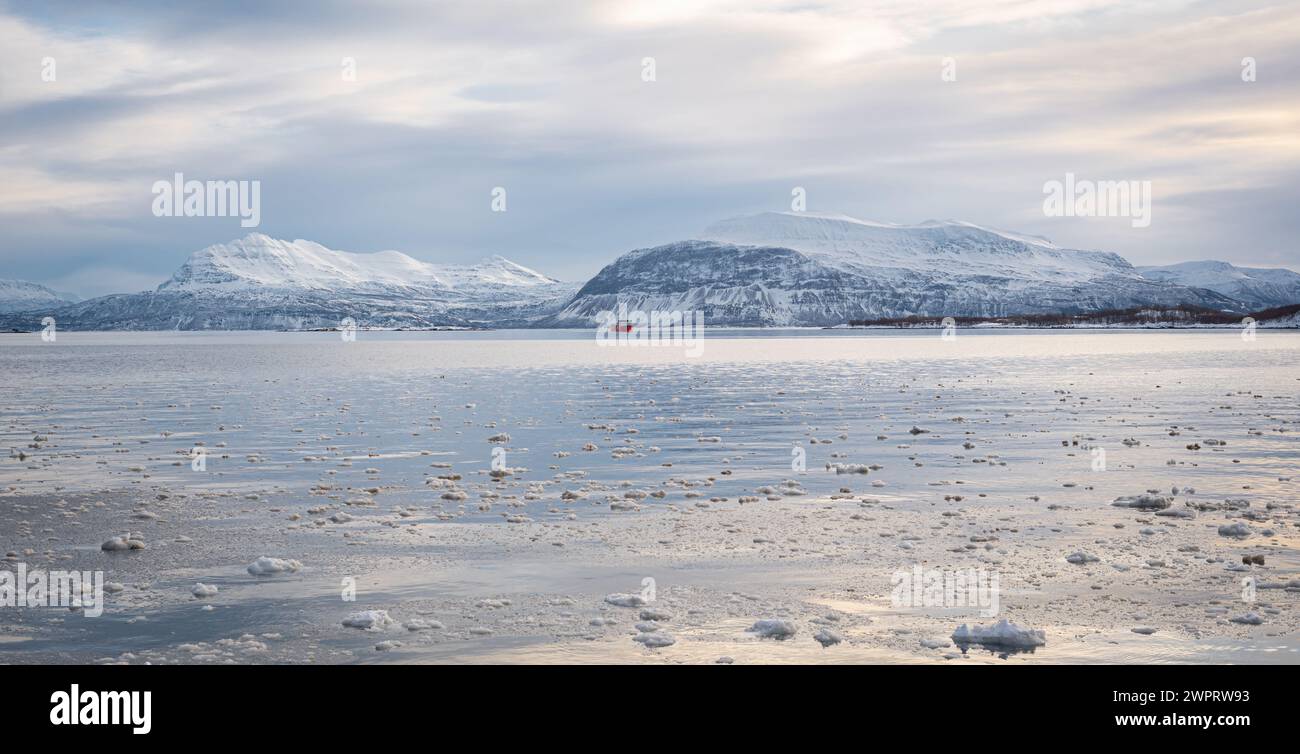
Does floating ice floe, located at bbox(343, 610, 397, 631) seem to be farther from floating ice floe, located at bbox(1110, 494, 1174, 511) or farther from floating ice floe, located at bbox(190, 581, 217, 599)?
floating ice floe, located at bbox(1110, 494, 1174, 511)

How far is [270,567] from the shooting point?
16.2m

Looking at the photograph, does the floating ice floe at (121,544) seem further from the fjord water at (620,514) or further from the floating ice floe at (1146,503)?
the floating ice floe at (1146,503)

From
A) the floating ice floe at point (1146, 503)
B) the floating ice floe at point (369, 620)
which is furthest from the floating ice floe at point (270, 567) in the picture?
the floating ice floe at point (1146, 503)

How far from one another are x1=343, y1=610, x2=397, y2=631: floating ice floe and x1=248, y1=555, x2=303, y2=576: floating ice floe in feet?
11.1

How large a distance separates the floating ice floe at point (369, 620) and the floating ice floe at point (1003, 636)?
7216mm

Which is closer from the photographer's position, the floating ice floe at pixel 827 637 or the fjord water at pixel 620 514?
the floating ice floe at pixel 827 637

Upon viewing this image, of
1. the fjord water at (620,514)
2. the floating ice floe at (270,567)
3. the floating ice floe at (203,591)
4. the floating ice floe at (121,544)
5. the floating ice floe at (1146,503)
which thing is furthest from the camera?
the floating ice floe at (1146,503)

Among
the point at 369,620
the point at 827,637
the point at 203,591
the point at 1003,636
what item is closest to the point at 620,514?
the point at 369,620

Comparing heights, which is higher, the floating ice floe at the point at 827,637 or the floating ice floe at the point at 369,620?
the floating ice floe at the point at 369,620

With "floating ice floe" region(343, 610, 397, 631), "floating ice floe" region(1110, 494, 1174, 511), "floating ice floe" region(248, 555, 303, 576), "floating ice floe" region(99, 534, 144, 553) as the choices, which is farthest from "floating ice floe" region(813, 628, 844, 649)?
"floating ice floe" region(99, 534, 144, 553)

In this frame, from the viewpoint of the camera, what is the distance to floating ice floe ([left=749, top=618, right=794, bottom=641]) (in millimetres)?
12609

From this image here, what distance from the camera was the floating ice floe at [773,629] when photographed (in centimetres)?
1261

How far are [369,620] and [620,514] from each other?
830 cm
